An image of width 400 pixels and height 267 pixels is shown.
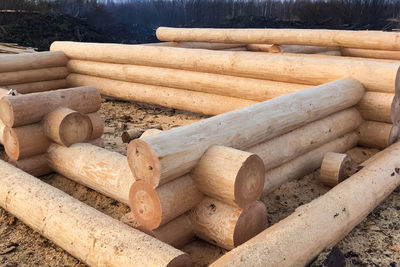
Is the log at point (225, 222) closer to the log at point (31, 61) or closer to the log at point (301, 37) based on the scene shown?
the log at point (31, 61)

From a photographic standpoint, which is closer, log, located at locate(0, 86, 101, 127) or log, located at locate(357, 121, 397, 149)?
log, located at locate(0, 86, 101, 127)

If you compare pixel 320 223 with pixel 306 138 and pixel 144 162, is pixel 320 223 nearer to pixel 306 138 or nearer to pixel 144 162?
pixel 144 162

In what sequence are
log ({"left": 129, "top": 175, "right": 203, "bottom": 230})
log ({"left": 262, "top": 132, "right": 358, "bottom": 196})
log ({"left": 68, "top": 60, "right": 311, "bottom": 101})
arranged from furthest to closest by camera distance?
Answer: log ({"left": 68, "top": 60, "right": 311, "bottom": 101})
log ({"left": 262, "top": 132, "right": 358, "bottom": 196})
log ({"left": 129, "top": 175, "right": 203, "bottom": 230})

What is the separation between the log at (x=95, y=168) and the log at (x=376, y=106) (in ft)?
11.6

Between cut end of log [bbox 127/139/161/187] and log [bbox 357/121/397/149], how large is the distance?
3.77 metres

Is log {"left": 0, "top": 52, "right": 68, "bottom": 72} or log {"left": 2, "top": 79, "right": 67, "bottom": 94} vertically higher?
log {"left": 0, "top": 52, "right": 68, "bottom": 72}

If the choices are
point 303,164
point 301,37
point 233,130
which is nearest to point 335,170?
point 303,164

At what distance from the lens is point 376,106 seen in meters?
5.43

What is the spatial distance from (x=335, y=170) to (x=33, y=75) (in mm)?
6970

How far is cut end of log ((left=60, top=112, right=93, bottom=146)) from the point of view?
15.4 feet

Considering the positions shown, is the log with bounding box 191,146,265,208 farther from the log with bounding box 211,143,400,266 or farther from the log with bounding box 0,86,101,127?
the log with bounding box 0,86,101,127

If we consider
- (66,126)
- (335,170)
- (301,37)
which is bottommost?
(335,170)

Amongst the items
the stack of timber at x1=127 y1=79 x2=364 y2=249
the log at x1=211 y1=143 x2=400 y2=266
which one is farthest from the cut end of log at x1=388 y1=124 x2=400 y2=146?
the stack of timber at x1=127 y1=79 x2=364 y2=249

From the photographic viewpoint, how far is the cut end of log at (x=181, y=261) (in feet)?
8.52
